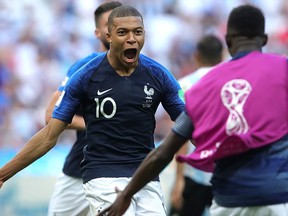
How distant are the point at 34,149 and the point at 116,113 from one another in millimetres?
701

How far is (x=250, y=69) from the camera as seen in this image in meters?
5.53

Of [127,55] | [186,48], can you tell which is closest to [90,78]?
[127,55]

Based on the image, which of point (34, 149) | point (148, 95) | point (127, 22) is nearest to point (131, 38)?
point (127, 22)

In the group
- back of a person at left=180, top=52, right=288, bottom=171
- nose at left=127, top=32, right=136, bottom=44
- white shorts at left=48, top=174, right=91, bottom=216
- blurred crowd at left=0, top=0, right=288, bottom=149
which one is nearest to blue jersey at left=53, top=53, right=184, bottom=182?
nose at left=127, top=32, right=136, bottom=44

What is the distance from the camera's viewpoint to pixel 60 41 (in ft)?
54.9

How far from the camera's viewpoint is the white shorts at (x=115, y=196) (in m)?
7.01

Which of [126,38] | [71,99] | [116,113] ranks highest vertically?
[126,38]

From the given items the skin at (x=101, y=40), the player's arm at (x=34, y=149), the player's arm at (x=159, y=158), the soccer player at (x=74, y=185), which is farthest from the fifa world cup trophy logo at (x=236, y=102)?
the soccer player at (x=74, y=185)

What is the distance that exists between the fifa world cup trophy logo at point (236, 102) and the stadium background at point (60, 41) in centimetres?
790

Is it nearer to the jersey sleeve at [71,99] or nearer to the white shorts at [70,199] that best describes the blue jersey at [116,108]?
the jersey sleeve at [71,99]

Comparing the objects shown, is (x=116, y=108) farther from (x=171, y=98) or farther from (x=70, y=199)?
(x=70, y=199)

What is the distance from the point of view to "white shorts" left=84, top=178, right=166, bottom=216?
23.0 ft

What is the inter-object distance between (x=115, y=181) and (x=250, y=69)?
6.34ft

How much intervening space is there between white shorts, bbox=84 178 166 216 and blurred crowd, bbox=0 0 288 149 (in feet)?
25.3
